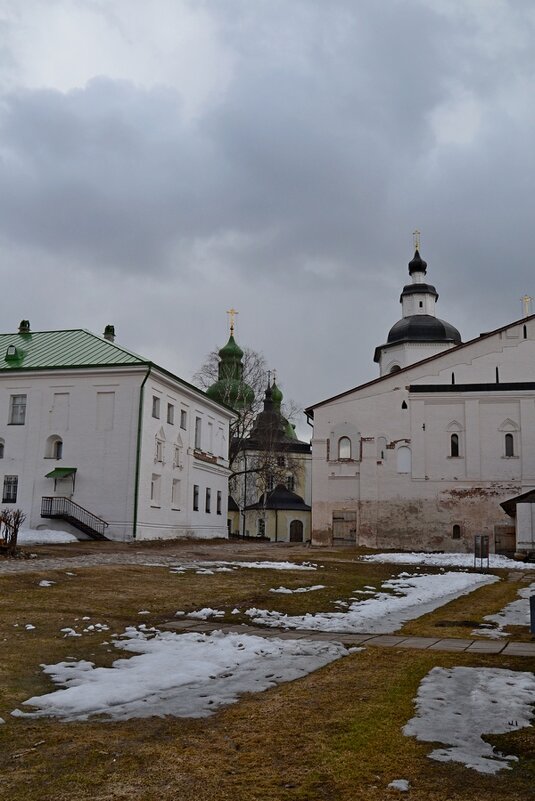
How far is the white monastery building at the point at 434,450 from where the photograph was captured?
4100cm

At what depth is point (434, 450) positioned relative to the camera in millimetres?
42094

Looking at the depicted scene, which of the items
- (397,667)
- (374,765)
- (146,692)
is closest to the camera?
(374,765)

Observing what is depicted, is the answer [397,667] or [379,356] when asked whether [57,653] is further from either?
[379,356]

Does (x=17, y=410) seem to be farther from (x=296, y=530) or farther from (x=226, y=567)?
(x=296, y=530)

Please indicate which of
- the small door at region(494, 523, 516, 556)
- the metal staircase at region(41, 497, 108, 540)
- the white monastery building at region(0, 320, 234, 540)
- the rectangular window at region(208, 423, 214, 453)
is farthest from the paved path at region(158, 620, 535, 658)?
the rectangular window at region(208, 423, 214, 453)

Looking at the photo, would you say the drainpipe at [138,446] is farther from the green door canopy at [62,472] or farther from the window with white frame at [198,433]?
the window with white frame at [198,433]

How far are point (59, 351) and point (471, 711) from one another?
33982 millimetres

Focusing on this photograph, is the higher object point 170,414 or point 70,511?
point 170,414

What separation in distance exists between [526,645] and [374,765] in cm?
498

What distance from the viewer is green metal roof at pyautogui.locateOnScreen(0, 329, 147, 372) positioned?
35.2 m

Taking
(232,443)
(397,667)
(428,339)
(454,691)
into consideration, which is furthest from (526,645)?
(428,339)

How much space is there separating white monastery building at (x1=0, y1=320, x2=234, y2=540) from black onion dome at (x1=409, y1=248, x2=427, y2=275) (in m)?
28.6

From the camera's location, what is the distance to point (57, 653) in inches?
310

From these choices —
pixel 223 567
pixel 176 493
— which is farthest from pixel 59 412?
pixel 223 567
